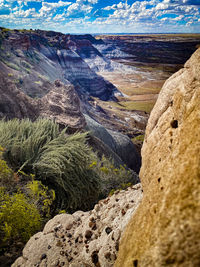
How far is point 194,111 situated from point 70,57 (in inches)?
1722

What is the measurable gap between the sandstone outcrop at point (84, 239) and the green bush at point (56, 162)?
3.06 ft

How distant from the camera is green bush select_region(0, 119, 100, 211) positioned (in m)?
3.82

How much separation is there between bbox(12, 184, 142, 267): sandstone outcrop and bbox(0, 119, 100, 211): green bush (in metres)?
0.93

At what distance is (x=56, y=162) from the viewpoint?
3695mm

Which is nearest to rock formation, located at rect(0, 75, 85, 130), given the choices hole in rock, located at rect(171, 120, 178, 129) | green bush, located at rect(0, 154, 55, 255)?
green bush, located at rect(0, 154, 55, 255)

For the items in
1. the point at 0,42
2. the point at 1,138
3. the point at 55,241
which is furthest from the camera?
the point at 0,42

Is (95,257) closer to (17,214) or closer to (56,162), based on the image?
(17,214)

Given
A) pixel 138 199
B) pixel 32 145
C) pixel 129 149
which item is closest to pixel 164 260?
pixel 138 199

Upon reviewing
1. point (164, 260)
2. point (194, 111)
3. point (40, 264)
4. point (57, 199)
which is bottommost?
point (57, 199)

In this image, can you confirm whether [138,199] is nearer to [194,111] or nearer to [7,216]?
[194,111]

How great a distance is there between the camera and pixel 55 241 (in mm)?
2506

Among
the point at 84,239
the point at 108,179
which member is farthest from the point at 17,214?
the point at 108,179

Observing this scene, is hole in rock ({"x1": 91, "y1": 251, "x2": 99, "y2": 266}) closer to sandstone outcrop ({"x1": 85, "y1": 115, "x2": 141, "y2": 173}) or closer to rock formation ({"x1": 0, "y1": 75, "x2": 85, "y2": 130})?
rock formation ({"x1": 0, "y1": 75, "x2": 85, "y2": 130})

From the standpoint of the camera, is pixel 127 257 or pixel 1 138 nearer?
pixel 127 257
